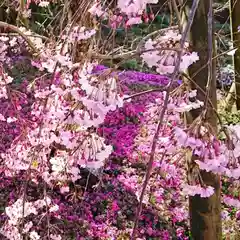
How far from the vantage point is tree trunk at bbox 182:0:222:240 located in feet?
11.5

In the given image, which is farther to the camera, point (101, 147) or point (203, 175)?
point (203, 175)

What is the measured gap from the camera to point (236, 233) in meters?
5.29

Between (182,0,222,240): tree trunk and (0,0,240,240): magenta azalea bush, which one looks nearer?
(0,0,240,240): magenta azalea bush

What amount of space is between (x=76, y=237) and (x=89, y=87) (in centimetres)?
361

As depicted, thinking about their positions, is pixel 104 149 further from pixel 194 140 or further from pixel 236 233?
pixel 236 233

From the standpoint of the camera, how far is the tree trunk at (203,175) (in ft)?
11.5

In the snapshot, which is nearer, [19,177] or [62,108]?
[62,108]

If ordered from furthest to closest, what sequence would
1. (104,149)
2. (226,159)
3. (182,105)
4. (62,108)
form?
(62,108) < (182,105) < (104,149) < (226,159)

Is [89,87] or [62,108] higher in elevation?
[89,87]

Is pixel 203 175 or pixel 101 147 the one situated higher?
pixel 101 147

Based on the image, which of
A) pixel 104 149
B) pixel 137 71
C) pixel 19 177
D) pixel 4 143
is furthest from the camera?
pixel 137 71

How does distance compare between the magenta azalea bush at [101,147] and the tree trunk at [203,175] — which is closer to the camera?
the magenta azalea bush at [101,147]

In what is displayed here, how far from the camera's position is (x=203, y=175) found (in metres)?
3.78

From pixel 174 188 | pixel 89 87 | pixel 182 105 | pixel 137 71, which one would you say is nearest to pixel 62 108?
pixel 182 105
